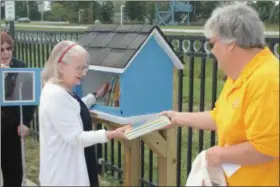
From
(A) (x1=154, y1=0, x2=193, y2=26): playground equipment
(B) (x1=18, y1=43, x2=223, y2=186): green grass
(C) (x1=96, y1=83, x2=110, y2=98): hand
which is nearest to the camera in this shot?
(A) (x1=154, y1=0, x2=193, y2=26): playground equipment

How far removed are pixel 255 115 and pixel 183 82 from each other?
226 cm

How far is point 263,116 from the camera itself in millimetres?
1809

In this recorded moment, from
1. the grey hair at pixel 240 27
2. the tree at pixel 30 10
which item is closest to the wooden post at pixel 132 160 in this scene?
the grey hair at pixel 240 27

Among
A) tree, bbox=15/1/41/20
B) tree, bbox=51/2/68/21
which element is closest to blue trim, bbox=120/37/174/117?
tree, bbox=51/2/68/21

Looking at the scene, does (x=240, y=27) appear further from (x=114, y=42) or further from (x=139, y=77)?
(x=114, y=42)

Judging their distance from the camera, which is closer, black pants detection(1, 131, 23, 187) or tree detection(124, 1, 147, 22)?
tree detection(124, 1, 147, 22)

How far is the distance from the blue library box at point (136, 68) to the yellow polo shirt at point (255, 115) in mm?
1079

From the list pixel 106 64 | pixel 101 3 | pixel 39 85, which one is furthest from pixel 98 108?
pixel 101 3

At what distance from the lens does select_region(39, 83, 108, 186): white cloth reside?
8.93 ft

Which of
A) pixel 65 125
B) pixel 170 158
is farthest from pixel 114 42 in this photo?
pixel 170 158

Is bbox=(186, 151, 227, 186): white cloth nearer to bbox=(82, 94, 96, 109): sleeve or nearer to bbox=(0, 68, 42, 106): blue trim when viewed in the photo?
bbox=(82, 94, 96, 109): sleeve

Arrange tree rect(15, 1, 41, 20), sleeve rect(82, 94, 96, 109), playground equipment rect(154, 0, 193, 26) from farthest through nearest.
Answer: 1. tree rect(15, 1, 41, 20)
2. sleeve rect(82, 94, 96, 109)
3. playground equipment rect(154, 0, 193, 26)

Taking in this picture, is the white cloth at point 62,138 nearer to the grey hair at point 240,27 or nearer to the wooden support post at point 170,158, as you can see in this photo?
the wooden support post at point 170,158

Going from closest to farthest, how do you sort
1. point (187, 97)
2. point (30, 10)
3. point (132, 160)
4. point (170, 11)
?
point (170, 11) < point (132, 160) < point (187, 97) < point (30, 10)
